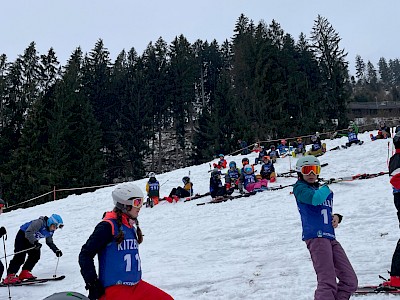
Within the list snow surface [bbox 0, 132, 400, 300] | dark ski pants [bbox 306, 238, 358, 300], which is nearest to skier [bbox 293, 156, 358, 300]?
dark ski pants [bbox 306, 238, 358, 300]

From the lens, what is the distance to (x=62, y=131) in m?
40.5

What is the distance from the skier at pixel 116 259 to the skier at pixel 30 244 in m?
4.88

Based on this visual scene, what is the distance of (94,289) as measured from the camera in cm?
384

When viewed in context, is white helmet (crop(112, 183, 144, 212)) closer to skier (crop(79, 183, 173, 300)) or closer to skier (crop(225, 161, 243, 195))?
skier (crop(79, 183, 173, 300))

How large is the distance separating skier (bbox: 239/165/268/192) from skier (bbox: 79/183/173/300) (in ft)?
41.3

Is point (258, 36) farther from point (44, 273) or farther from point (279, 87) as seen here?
point (44, 273)

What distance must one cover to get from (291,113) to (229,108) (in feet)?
27.9

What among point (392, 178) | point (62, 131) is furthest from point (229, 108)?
point (392, 178)

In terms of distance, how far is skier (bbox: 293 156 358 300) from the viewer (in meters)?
4.30

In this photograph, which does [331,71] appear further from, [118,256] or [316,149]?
[118,256]

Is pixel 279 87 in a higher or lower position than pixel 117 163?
higher

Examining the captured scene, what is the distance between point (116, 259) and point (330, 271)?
2.16 meters

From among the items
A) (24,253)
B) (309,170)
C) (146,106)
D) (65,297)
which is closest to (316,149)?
(24,253)

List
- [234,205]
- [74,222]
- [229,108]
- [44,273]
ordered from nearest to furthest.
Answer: [44,273] < [234,205] < [74,222] < [229,108]
